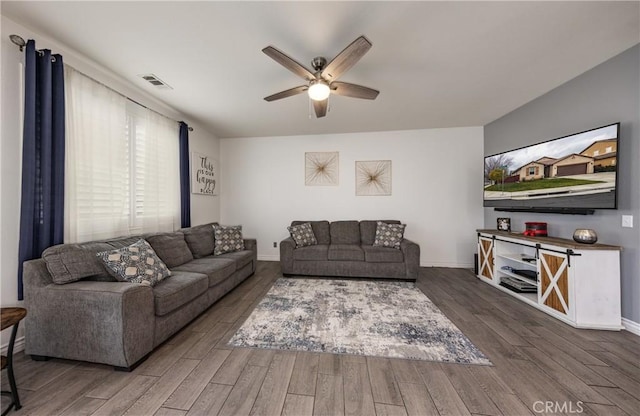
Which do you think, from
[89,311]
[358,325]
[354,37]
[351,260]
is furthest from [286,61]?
[351,260]

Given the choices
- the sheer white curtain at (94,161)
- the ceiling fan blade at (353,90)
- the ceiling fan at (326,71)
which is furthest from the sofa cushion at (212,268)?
the ceiling fan blade at (353,90)

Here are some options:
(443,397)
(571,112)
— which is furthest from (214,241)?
(571,112)

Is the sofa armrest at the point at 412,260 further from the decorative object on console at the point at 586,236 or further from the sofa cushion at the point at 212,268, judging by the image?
the sofa cushion at the point at 212,268

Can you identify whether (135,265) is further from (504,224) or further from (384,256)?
(504,224)

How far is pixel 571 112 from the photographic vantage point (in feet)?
8.89

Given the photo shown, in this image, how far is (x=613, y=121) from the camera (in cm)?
230

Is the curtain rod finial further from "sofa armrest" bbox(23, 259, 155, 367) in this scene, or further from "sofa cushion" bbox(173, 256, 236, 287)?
"sofa cushion" bbox(173, 256, 236, 287)

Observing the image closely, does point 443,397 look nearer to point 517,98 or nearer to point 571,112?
point 571,112

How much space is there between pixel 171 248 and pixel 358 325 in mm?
2395

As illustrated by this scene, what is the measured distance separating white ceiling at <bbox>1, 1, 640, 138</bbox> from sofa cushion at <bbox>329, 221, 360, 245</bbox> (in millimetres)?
2223

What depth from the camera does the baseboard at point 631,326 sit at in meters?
2.10

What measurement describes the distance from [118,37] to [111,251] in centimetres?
184

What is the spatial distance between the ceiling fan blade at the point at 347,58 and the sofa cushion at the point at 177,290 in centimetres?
236

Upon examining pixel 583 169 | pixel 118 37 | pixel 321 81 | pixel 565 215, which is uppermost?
pixel 118 37
